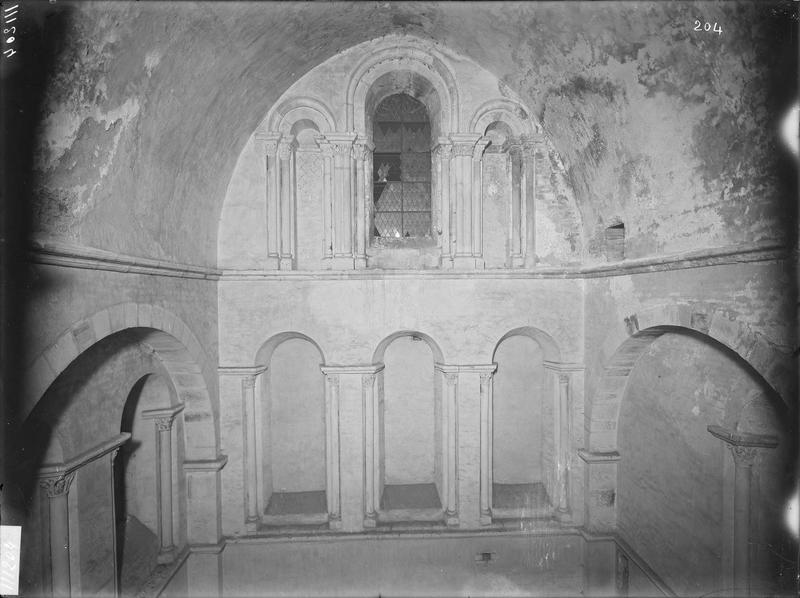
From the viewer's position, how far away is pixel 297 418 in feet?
28.9

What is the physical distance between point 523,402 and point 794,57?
6.67 meters

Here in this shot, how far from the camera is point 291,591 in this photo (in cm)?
761

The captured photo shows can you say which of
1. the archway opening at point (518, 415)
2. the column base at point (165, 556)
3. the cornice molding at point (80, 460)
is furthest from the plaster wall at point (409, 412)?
the cornice molding at point (80, 460)

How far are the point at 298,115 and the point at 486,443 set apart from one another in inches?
262

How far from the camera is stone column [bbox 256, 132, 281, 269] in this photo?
25.5 feet

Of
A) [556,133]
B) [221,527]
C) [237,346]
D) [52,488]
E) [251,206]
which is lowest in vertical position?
[221,527]

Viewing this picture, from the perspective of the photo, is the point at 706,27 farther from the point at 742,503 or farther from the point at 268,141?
the point at 268,141

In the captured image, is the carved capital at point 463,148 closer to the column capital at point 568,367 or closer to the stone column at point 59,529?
the column capital at point 568,367

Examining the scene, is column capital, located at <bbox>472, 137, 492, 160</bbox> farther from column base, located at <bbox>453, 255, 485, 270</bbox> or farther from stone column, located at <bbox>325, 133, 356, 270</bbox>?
stone column, located at <bbox>325, 133, 356, 270</bbox>

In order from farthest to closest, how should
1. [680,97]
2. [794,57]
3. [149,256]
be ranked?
1. [149,256]
2. [680,97]
3. [794,57]

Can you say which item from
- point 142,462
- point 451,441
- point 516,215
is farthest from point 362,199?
point 142,462

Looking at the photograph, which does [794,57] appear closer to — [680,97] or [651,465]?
[680,97]

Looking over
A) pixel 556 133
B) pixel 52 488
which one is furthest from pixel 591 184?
pixel 52 488

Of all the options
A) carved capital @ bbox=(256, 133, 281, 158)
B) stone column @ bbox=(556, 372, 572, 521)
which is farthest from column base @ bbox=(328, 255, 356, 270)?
stone column @ bbox=(556, 372, 572, 521)
